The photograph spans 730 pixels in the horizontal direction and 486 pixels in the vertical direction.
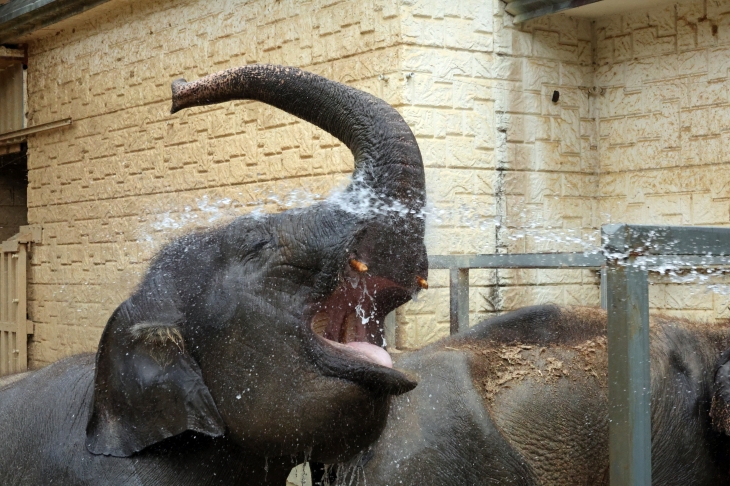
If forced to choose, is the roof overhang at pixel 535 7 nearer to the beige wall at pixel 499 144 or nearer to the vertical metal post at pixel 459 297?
the beige wall at pixel 499 144

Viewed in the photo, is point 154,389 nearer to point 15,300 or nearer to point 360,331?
point 360,331

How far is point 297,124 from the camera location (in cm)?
829

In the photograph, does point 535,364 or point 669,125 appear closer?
point 535,364

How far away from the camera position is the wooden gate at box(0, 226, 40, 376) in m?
12.4

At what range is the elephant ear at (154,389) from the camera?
2805 millimetres

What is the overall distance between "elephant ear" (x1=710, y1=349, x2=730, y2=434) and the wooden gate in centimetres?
1023

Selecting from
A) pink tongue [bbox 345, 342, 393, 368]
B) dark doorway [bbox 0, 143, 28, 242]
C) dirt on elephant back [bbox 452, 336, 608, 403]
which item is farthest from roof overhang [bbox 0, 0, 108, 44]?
pink tongue [bbox 345, 342, 393, 368]

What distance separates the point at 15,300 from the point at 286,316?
10.9 m

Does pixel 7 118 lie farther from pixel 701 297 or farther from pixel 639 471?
pixel 639 471

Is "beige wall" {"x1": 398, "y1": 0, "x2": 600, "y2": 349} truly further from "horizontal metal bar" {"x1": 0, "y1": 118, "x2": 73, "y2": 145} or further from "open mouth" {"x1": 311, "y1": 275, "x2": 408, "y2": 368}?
"horizontal metal bar" {"x1": 0, "y1": 118, "x2": 73, "y2": 145}

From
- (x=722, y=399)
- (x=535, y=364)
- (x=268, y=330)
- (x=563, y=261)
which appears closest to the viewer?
(x=268, y=330)

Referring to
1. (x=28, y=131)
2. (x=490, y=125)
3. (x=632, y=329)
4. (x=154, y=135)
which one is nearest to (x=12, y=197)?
(x=28, y=131)

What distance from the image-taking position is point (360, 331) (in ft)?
9.30

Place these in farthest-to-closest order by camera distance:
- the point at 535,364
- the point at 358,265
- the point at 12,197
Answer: the point at 12,197 < the point at 535,364 < the point at 358,265
